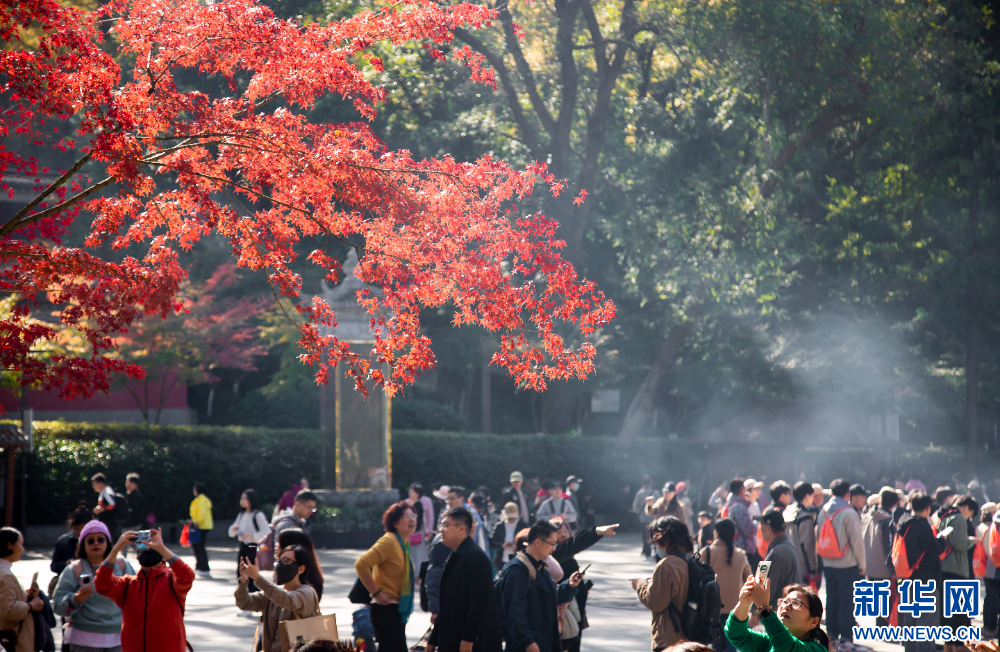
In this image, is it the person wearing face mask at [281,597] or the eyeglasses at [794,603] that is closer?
the eyeglasses at [794,603]

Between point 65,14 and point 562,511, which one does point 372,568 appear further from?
point 562,511

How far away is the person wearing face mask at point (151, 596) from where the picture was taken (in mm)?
6227

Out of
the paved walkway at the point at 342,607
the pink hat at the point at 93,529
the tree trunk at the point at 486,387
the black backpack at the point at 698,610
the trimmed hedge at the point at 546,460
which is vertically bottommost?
the paved walkway at the point at 342,607

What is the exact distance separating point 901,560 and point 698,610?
4495mm

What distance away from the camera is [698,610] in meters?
6.92

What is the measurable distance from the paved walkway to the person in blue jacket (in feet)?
12.5

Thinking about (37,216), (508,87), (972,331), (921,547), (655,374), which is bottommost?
(921,547)

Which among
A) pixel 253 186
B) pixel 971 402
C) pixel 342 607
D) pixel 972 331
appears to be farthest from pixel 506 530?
pixel 972 331

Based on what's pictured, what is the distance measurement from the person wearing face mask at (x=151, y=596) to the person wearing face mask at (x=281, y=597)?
1.29 feet

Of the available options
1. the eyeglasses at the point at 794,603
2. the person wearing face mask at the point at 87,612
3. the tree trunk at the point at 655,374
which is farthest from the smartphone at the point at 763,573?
the tree trunk at the point at 655,374

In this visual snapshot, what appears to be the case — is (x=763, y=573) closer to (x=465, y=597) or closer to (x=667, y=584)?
(x=667, y=584)

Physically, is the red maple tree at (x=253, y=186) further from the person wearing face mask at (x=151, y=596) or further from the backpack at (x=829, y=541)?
the backpack at (x=829, y=541)

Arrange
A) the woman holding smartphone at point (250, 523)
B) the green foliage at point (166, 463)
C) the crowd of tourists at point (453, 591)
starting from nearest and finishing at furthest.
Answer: the crowd of tourists at point (453, 591) < the woman holding smartphone at point (250, 523) < the green foliage at point (166, 463)

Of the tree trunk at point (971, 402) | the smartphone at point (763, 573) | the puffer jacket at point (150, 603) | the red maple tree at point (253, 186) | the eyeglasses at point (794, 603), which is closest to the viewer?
the smartphone at point (763, 573)
